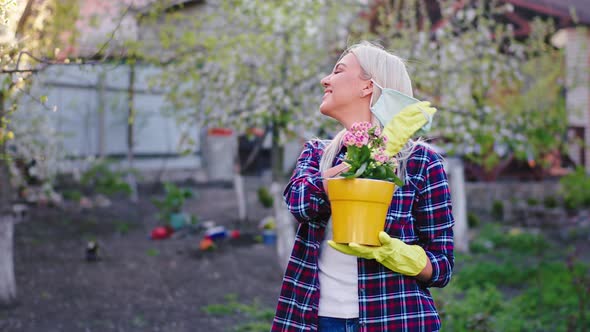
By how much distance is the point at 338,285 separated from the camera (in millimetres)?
2035

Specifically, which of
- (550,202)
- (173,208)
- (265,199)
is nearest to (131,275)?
(173,208)

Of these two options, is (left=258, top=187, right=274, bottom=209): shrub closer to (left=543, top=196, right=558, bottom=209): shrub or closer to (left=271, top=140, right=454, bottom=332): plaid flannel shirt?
(left=543, top=196, right=558, bottom=209): shrub

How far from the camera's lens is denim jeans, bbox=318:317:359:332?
200cm

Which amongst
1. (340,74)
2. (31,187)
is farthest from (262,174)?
(340,74)

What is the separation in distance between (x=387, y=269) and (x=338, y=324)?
226 mm

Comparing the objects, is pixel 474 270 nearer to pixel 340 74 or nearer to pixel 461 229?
pixel 461 229

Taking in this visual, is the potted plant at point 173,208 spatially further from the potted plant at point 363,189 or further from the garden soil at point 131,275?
the potted plant at point 363,189

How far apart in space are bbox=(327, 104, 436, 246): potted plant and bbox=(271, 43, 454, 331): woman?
95mm

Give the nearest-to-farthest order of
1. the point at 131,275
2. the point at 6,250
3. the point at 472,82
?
the point at 6,250, the point at 472,82, the point at 131,275

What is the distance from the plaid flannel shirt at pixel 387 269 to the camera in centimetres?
200

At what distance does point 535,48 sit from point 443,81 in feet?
4.15

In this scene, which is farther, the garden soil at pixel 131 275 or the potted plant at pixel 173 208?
the potted plant at pixel 173 208

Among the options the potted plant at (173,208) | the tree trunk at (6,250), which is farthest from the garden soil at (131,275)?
the potted plant at (173,208)

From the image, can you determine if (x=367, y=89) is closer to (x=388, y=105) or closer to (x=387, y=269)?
(x=388, y=105)
